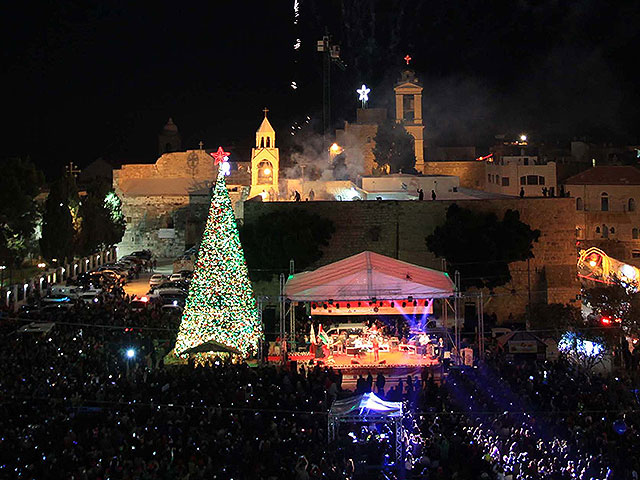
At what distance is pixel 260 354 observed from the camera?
19.5 meters

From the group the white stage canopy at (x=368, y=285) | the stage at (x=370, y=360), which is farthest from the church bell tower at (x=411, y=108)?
the stage at (x=370, y=360)

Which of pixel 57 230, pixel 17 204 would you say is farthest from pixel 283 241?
pixel 17 204

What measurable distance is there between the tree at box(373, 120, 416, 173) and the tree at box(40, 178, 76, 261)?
48.7ft

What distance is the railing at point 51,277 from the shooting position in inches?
991

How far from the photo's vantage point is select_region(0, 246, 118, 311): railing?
991 inches

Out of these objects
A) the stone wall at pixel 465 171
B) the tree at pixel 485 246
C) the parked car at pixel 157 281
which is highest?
the stone wall at pixel 465 171

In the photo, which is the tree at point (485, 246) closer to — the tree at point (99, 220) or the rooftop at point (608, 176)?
the tree at point (99, 220)

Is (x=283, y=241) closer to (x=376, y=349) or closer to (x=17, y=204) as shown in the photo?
(x=376, y=349)

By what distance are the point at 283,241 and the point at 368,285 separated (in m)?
7.59

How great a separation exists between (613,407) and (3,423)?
32.5 feet

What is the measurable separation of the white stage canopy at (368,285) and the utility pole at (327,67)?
2513 centimetres

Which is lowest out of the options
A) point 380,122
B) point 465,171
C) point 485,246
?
point 485,246

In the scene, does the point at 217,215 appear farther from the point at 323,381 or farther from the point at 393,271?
the point at 323,381

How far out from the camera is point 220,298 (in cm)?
1980
